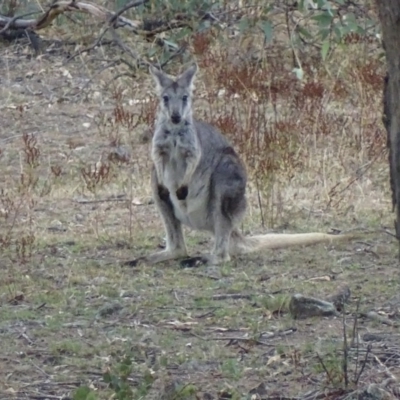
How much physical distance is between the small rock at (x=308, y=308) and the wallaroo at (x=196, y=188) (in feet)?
4.01

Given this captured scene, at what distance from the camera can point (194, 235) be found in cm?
656

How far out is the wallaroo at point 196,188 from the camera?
582 cm

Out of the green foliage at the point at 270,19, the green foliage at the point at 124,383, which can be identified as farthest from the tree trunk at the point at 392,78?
the green foliage at the point at 270,19

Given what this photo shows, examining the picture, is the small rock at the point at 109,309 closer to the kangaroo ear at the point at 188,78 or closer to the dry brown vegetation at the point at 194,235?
the dry brown vegetation at the point at 194,235

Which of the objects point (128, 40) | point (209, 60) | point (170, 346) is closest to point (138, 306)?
point (170, 346)

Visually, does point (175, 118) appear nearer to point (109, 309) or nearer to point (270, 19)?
point (270, 19)

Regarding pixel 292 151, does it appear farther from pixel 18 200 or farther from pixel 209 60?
pixel 209 60

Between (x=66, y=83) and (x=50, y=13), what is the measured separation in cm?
491

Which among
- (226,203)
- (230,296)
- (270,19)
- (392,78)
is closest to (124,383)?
(392,78)

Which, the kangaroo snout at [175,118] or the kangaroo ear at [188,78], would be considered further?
the kangaroo ear at [188,78]

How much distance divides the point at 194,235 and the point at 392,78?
13.6 feet

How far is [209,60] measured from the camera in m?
9.83

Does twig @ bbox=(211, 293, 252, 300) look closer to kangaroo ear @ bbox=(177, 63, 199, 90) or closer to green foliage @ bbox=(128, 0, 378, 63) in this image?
green foliage @ bbox=(128, 0, 378, 63)

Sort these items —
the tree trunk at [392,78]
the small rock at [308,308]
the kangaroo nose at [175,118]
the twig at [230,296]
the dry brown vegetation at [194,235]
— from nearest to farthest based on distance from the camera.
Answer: the tree trunk at [392,78]
the dry brown vegetation at [194,235]
the small rock at [308,308]
the twig at [230,296]
the kangaroo nose at [175,118]
